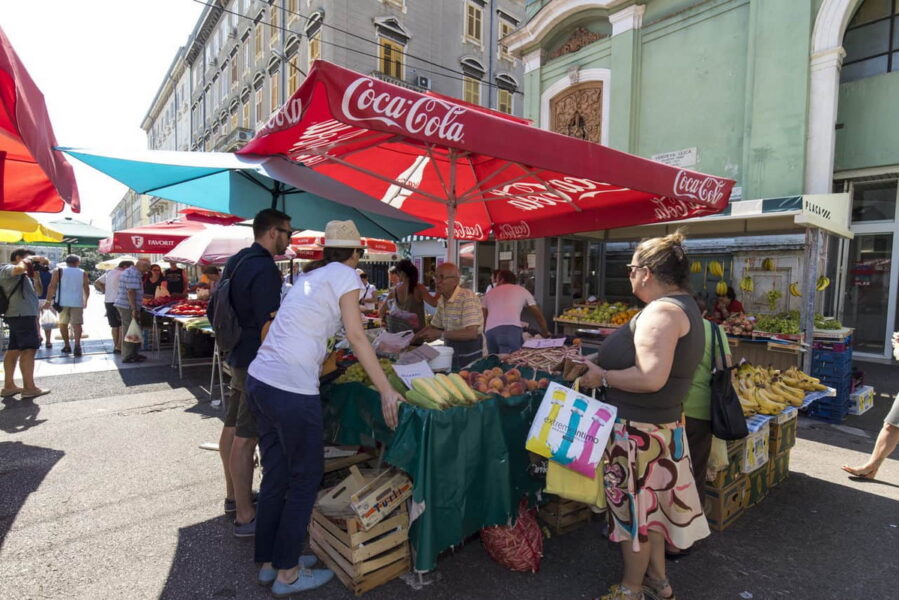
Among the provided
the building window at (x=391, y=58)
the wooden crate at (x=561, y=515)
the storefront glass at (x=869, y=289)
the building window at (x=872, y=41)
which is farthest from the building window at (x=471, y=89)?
the wooden crate at (x=561, y=515)

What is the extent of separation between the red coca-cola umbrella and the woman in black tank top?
44.9 inches

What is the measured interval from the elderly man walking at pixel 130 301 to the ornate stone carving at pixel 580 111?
35.2ft

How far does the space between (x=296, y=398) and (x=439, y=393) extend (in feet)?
2.82

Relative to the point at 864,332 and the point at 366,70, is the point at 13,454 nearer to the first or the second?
the point at 864,332

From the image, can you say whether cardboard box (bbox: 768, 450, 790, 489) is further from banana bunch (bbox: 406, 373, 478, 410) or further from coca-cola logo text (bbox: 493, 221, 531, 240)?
coca-cola logo text (bbox: 493, 221, 531, 240)

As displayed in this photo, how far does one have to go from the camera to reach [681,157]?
35.3ft

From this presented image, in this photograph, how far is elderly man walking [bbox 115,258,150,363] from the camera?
880 centimetres

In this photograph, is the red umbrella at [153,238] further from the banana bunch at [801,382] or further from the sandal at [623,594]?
the banana bunch at [801,382]

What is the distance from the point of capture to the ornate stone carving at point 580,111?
1230 cm

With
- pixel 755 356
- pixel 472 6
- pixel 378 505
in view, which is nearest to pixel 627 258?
pixel 755 356

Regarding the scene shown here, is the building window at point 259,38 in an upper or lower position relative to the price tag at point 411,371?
upper

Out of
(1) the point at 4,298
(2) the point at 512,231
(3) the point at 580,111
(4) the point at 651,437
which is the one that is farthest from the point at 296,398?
(3) the point at 580,111

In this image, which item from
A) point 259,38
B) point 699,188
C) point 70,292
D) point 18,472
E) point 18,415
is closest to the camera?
point 18,472

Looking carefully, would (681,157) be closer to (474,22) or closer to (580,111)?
(580,111)
